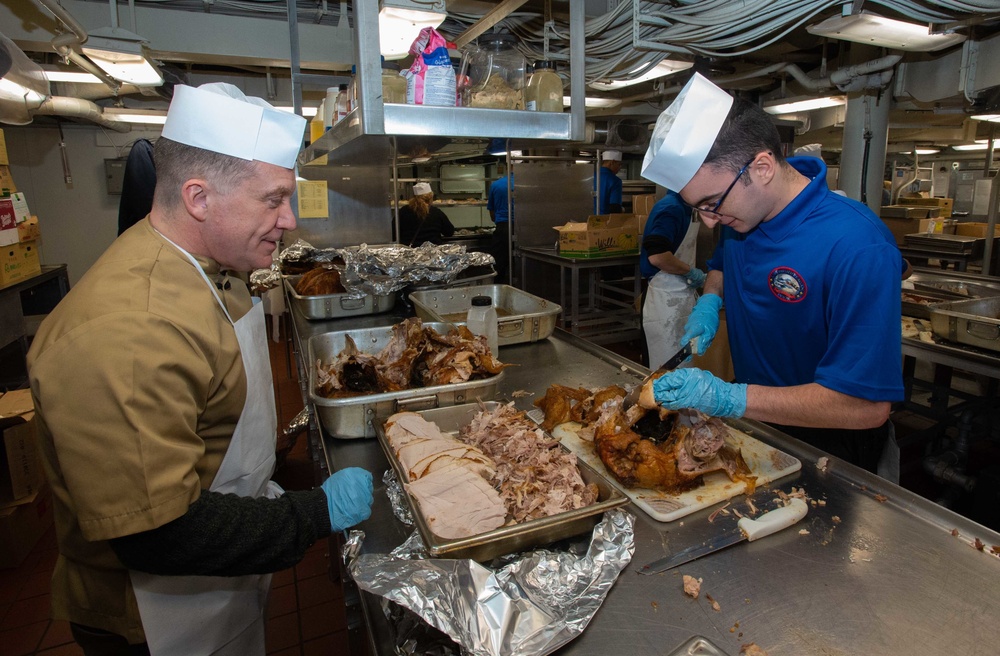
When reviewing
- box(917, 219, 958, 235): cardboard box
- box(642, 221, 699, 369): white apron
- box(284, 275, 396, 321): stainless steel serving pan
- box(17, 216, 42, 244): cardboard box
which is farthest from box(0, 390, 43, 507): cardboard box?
box(917, 219, 958, 235): cardboard box

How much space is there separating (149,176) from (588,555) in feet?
10.2

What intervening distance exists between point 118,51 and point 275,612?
3.27 meters

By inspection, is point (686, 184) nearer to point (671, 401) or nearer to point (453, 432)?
point (671, 401)

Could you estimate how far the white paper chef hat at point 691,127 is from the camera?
5.25 ft

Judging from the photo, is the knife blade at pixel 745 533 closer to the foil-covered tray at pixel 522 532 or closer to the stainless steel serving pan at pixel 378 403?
the foil-covered tray at pixel 522 532

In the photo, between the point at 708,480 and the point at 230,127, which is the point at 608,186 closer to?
the point at 708,480

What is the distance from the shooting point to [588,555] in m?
1.17

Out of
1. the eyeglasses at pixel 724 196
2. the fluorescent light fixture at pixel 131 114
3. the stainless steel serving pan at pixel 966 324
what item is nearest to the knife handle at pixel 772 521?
the eyeglasses at pixel 724 196

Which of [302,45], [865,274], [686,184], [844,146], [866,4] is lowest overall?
[865,274]

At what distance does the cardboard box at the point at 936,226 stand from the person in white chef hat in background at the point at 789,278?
7.24m

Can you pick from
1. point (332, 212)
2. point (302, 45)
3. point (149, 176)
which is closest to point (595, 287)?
point (332, 212)

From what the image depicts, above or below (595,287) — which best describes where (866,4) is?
above

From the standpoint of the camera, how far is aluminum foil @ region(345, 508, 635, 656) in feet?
3.15

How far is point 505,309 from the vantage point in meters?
3.22
